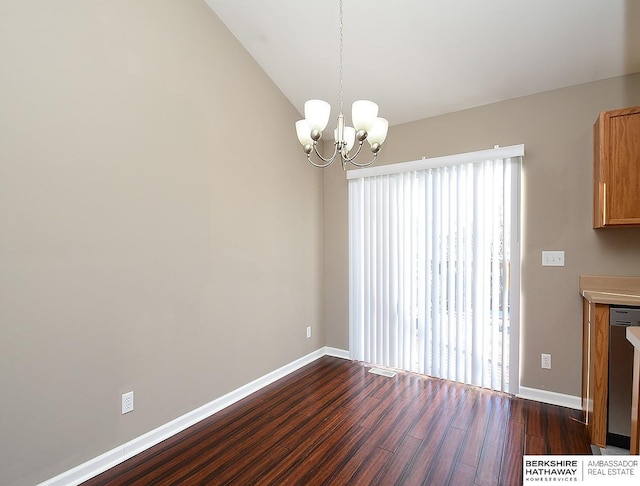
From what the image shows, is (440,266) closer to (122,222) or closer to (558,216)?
(558,216)

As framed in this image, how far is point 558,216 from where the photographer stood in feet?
8.81

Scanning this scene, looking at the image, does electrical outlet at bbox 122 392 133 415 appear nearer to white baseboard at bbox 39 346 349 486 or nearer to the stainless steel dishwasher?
white baseboard at bbox 39 346 349 486

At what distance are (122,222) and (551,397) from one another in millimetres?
3582

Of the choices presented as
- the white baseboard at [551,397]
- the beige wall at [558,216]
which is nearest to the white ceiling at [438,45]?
the beige wall at [558,216]

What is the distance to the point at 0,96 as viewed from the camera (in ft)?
5.22

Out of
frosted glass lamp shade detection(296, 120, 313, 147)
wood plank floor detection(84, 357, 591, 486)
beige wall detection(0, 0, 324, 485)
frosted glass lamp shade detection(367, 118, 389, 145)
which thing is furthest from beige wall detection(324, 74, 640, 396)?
beige wall detection(0, 0, 324, 485)

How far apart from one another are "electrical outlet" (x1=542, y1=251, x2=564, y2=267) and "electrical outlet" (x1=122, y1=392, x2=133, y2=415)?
3.31 m

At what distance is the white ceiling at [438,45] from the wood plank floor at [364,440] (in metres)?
2.69

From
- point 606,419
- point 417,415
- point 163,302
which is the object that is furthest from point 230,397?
point 606,419

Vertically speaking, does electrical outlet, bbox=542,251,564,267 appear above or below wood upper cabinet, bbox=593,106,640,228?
below

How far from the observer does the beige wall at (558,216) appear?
8.32 ft

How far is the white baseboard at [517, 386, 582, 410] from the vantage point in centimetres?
263

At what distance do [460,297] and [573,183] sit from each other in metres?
1.32

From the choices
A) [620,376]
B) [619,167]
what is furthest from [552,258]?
[620,376]
